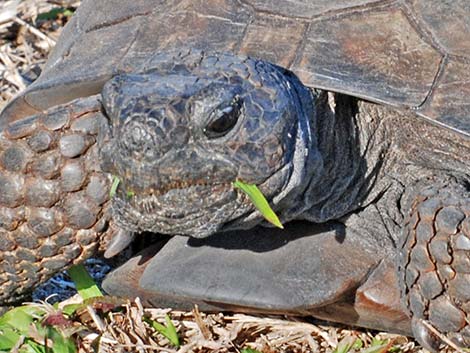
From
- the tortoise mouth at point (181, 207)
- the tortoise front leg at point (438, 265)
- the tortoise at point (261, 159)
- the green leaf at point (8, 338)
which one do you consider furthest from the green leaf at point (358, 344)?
the green leaf at point (8, 338)

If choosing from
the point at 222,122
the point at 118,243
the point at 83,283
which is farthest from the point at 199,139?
the point at 83,283

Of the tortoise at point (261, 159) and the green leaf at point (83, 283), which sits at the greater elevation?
the tortoise at point (261, 159)

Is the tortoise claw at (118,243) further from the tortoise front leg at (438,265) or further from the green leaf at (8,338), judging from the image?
the tortoise front leg at (438,265)

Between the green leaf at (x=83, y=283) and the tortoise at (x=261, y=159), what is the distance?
0.11 metres

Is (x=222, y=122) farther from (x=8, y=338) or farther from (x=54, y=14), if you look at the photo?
(x=54, y=14)

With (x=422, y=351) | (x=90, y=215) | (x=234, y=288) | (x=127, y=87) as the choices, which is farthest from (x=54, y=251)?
(x=422, y=351)

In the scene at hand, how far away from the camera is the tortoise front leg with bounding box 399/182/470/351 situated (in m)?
3.22

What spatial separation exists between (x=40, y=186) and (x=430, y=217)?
48.3 inches

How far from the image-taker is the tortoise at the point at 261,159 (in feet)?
10.0

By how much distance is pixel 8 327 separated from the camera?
11.9 feet

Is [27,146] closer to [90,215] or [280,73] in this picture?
[90,215]

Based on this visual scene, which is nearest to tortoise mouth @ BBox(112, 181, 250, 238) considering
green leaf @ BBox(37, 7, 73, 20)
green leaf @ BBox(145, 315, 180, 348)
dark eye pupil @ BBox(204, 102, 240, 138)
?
dark eye pupil @ BBox(204, 102, 240, 138)

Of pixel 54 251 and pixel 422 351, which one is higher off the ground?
pixel 54 251

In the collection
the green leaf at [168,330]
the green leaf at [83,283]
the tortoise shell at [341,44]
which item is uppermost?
the tortoise shell at [341,44]
